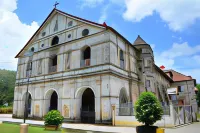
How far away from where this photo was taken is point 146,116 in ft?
32.1

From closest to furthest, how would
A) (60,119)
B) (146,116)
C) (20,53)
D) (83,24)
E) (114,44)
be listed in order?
1. (146,116)
2. (60,119)
3. (114,44)
4. (83,24)
5. (20,53)

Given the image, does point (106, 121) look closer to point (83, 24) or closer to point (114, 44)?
point (114, 44)

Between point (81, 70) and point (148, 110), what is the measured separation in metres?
10.3

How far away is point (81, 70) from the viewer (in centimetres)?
1880

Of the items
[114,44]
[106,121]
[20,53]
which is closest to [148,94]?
[106,121]

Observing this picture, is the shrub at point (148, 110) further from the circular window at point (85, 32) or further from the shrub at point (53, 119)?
the circular window at point (85, 32)

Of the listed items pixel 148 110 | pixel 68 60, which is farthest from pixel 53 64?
pixel 148 110

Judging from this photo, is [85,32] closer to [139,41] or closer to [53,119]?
[139,41]


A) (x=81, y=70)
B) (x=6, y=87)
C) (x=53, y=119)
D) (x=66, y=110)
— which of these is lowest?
(x=66, y=110)

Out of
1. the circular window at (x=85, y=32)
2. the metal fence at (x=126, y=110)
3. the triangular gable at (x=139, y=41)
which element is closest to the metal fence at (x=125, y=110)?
the metal fence at (x=126, y=110)

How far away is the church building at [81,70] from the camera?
674 inches

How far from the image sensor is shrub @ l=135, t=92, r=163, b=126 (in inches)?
385

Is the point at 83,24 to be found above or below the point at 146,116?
above

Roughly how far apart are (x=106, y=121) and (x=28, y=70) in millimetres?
15061
